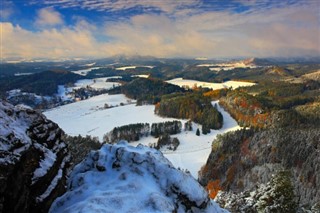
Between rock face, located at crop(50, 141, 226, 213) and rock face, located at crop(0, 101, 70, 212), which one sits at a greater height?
rock face, located at crop(0, 101, 70, 212)

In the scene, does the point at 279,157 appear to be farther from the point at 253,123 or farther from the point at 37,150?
the point at 37,150

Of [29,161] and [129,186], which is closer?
[29,161]

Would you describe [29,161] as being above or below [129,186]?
above

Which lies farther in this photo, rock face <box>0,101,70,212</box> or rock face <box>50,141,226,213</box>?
rock face <box>50,141,226,213</box>

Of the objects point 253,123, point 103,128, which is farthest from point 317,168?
point 103,128
